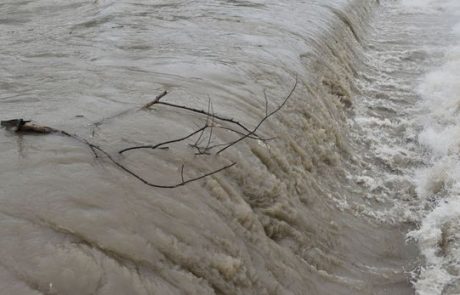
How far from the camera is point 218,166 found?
3.66 meters

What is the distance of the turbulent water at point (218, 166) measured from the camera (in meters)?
2.71

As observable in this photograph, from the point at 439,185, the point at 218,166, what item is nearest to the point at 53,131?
the point at 218,166

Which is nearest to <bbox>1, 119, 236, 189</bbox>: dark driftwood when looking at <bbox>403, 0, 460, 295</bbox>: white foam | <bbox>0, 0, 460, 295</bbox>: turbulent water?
<bbox>0, 0, 460, 295</bbox>: turbulent water

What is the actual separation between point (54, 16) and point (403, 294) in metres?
7.72

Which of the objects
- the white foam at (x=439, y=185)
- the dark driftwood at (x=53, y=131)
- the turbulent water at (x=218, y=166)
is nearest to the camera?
the turbulent water at (x=218, y=166)

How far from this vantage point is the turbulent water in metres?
2.71

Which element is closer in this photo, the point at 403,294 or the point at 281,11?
the point at 403,294

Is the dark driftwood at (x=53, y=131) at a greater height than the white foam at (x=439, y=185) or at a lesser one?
greater

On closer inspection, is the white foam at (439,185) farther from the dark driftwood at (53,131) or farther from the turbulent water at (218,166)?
the dark driftwood at (53,131)

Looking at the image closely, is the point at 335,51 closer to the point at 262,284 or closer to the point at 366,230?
the point at 366,230

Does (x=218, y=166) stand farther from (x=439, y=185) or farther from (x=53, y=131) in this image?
(x=439, y=185)

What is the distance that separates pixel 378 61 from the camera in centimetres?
1043

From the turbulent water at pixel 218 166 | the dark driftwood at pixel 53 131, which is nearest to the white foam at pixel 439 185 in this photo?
the turbulent water at pixel 218 166

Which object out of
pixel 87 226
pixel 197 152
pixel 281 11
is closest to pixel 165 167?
pixel 197 152
